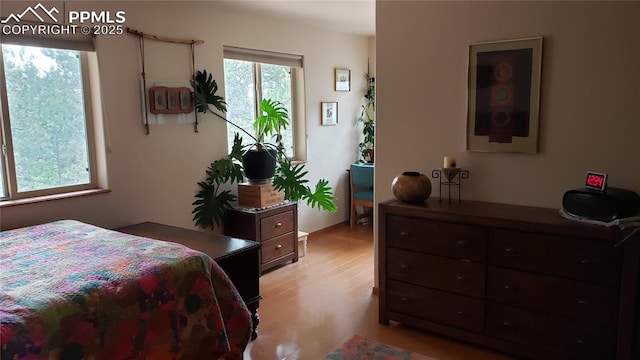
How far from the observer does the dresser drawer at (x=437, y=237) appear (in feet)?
8.66

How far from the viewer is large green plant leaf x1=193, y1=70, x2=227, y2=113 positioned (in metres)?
3.84

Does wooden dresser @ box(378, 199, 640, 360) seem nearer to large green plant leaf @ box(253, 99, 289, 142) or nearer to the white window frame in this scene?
large green plant leaf @ box(253, 99, 289, 142)

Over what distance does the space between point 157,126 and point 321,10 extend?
1.77 m

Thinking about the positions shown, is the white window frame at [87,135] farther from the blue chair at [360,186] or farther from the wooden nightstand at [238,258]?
the blue chair at [360,186]

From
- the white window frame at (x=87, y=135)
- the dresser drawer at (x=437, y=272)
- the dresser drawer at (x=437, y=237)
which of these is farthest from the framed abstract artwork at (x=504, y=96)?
the white window frame at (x=87, y=135)

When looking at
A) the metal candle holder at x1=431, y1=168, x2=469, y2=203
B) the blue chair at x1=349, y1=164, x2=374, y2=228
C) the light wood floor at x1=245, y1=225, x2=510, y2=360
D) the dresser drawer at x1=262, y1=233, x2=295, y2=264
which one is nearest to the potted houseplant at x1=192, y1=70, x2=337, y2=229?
the dresser drawer at x1=262, y1=233, x2=295, y2=264

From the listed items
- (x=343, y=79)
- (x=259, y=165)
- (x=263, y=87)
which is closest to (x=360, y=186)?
(x=343, y=79)

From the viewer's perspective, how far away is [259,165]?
13.1 ft

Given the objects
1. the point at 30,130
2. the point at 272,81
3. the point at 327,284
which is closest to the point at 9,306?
the point at 30,130

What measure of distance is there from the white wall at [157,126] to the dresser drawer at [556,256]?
241 cm

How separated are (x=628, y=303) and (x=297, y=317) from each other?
1878mm

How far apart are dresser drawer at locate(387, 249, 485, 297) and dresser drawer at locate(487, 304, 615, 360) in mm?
159

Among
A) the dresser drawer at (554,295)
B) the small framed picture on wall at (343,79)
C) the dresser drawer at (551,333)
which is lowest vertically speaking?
the dresser drawer at (551,333)

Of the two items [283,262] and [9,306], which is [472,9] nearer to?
[283,262]
